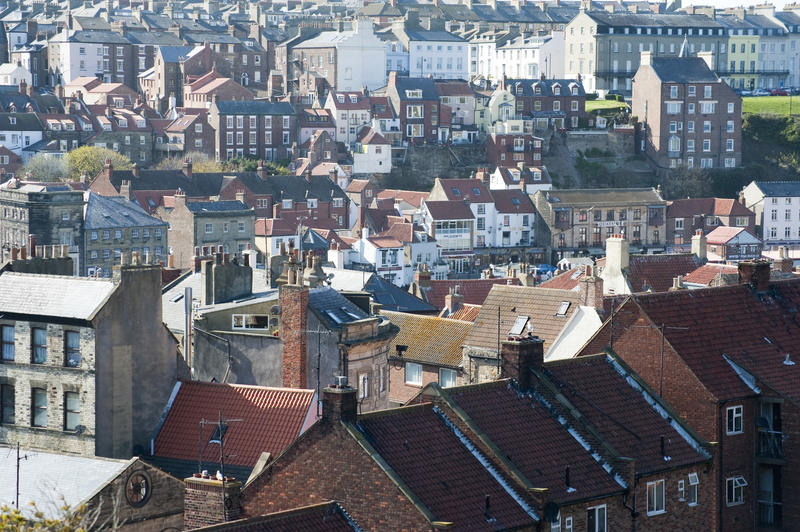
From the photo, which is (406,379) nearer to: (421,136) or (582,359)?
(582,359)

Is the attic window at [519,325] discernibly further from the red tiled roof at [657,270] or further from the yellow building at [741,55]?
the yellow building at [741,55]

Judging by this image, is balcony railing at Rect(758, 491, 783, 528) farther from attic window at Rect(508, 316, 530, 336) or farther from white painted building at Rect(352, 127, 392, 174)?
white painted building at Rect(352, 127, 392, 174)

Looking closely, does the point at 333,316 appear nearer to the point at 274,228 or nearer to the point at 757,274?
the point at 757,274

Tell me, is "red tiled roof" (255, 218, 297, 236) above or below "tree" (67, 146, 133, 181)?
below

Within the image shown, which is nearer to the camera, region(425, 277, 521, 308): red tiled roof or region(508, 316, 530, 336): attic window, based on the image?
region(508, 316, 530, 336): attic window

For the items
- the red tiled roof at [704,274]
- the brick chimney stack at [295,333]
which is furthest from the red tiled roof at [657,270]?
the brick chimney stack at [295,333]

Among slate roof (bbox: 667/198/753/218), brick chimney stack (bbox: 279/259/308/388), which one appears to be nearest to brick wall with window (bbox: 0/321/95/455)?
brick chimney stack (bbox: 279/259/308/388)


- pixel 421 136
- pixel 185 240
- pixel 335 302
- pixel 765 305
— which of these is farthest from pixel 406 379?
pixel 421 136

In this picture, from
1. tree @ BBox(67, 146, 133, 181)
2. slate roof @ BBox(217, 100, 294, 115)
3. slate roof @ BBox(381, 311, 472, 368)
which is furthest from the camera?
slate roof @ BBox(217, 100, 294, 115)
